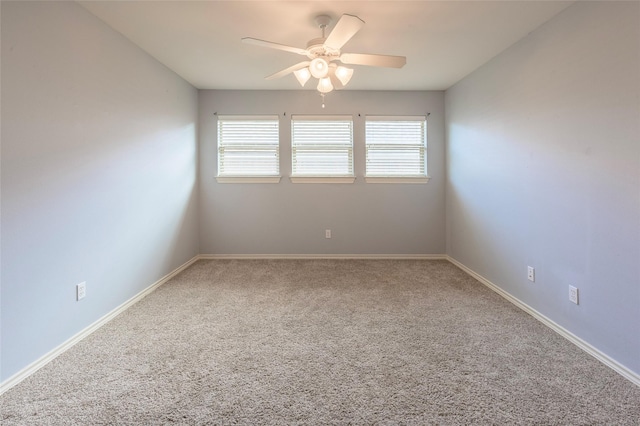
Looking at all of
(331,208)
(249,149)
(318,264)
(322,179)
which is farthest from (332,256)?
(249,149)

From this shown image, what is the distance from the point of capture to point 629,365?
1.56 meters

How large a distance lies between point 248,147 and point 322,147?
1063 millimetres

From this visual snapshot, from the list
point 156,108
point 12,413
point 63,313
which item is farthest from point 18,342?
point 156,108

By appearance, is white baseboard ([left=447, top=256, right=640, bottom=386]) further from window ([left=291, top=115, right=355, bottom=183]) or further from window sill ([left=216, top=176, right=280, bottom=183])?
window sill ([left=216, top=176, right=280, bottom=183])

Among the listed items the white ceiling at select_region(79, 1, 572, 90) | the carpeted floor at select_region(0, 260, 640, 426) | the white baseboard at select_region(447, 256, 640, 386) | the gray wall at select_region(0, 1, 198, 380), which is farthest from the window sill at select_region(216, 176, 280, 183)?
the white baseboard at select_region(447, 256, 640, 386)

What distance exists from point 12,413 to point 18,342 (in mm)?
417

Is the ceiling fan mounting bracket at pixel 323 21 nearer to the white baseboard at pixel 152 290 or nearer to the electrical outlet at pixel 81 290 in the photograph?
the electrical outlet at pixel 81 290

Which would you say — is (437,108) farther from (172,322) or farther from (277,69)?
(172,322)

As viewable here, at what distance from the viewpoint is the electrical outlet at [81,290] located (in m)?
1.95

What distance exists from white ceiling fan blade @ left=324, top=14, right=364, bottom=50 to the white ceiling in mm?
344

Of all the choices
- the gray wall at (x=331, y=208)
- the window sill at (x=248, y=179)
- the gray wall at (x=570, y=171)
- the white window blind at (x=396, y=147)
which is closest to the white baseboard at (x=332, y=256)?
the gray wall at (x=331, y=208)

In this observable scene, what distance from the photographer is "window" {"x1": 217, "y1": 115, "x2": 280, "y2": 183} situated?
3.85 m

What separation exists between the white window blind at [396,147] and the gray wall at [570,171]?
0.94 meters

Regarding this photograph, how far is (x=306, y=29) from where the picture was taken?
7.36 feet
